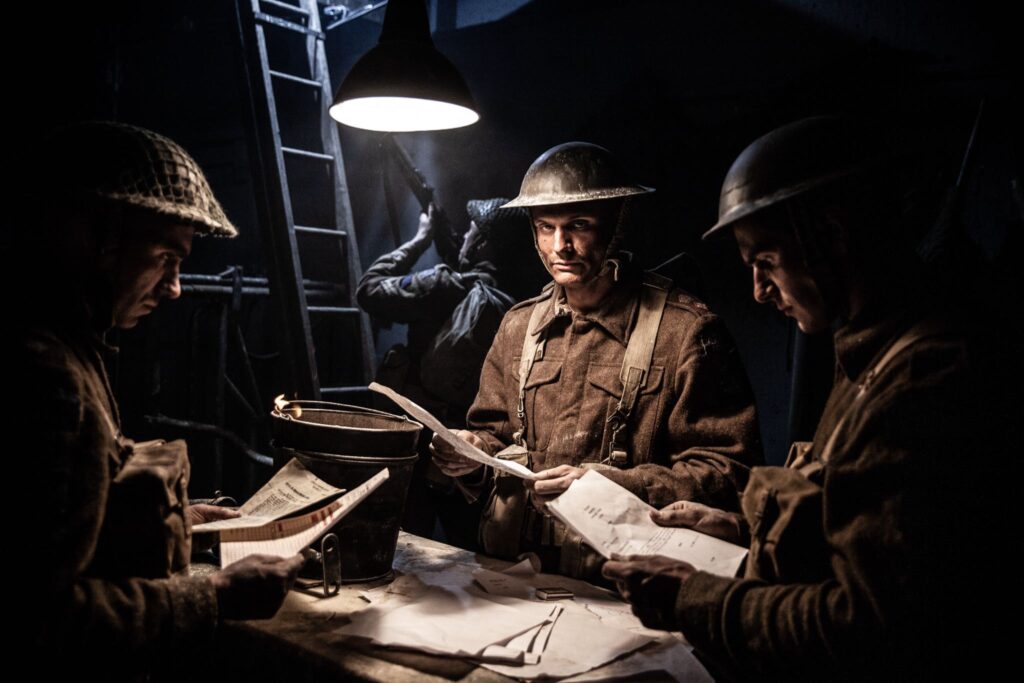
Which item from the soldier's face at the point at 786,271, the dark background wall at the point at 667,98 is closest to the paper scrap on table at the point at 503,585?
the soldier's face at the point at 786,271

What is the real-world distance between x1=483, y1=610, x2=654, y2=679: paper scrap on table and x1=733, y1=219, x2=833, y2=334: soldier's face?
42.5 inches

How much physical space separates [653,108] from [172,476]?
14.8 ft

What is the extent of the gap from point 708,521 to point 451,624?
0.89 metres

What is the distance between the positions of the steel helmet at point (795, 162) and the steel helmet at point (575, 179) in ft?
4.55

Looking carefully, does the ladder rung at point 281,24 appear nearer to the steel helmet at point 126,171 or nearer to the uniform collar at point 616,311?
the uniform collar at point 616,311

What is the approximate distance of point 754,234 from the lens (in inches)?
79.5

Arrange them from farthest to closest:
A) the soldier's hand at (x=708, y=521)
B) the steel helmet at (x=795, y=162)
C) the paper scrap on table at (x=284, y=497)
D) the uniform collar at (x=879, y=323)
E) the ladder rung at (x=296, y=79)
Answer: the ladder rung at (x=296, y=79) → the soldier's hand at (x=708, y=521) → the paper scrap on table at (x=284, y=497) → the steel helmet at (x=795, y=162) → the uniform collar at (x=879, y=323)

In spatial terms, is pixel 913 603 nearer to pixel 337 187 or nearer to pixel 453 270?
pixel 453 270

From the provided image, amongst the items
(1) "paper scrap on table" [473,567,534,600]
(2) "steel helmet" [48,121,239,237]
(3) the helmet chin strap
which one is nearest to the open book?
(1) "paper scrap on table" [473,567,534,600]

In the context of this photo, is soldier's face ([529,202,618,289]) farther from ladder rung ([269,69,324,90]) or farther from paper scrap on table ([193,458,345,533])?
ladder rung ([269,69,324,90])

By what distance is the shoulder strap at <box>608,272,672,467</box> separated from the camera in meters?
3.15

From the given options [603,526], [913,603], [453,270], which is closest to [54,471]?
[603,526]

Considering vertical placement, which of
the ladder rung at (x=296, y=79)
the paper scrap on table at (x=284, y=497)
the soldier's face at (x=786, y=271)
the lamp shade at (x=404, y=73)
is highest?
the ladder rung at (x=296, y=79)

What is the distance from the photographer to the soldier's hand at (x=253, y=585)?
76.7 inches
